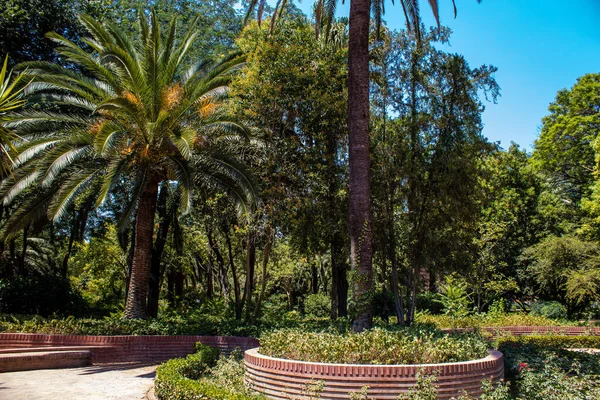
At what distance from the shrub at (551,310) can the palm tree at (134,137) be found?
60.9ft

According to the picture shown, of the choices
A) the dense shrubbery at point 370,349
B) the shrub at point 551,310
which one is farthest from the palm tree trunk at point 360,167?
the shrub at point 551,310

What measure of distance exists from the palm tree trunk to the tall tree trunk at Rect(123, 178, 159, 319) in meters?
6.88

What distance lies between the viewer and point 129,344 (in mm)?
13820

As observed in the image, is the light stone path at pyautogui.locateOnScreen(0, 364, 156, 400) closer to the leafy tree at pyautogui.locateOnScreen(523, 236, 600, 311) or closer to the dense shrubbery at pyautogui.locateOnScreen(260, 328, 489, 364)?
the dense shrubbery at pyautogui.locateOnScreen(260, 328, 489, 364)

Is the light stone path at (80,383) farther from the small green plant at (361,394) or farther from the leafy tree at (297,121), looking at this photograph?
the leafy tree at (297,121)

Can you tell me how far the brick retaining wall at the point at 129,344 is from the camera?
13.3 meters

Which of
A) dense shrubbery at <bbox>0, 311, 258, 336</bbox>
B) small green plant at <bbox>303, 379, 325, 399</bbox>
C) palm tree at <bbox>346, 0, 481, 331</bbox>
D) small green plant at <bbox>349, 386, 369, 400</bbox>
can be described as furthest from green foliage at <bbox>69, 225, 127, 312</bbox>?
small green plant at <bbox>349, 386, 369, 400</bbox>

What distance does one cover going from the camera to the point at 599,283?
950 inches

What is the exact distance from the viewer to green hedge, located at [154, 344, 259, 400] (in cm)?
706

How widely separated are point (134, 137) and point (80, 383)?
691 cm

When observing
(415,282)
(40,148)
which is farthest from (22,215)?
(415,282)

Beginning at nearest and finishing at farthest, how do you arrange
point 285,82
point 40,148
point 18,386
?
point 18,386 < point 40,148 < point 285,82

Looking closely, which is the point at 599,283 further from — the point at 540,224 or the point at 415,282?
the point at 415,282

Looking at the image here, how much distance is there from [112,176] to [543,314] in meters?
22.3
